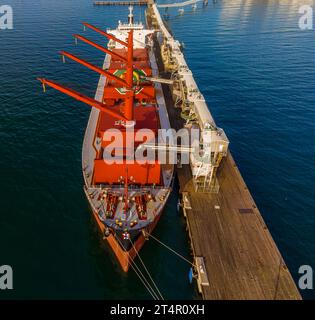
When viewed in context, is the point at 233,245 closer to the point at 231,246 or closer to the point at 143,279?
the point at 231,246

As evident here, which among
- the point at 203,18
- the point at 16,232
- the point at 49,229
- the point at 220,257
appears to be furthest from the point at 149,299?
the point at 203,18

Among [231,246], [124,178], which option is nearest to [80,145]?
[124,178]

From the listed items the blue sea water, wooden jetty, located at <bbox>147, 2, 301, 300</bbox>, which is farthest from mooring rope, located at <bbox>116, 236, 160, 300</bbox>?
wooden jetty, located at <bbox>147, 2, 301, 300</bbox>

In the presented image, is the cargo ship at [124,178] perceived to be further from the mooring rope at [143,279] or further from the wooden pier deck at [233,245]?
the wooden pier deck at [233,245]

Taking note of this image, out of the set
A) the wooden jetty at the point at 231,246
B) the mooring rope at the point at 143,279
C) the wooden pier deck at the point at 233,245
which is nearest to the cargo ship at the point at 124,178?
the mooring rope at the point at 143,279
